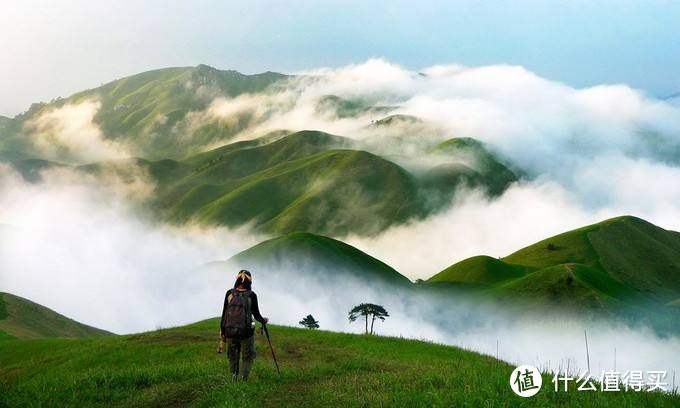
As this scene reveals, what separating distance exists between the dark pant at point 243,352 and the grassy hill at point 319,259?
159 metres

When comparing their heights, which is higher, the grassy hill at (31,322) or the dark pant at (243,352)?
the grassy hill at (31,322)

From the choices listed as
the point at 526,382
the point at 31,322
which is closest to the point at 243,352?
the point at 526,382

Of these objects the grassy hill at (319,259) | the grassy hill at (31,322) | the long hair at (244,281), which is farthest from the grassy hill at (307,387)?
the grassy hill at (319,259)

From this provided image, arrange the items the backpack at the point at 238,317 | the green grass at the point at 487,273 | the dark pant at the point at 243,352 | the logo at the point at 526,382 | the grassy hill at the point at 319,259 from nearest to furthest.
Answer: the logo at the point at 526,382 → the backpack at the point at 238,317 → the dark pant at the point at 243,352 → the grassy hill at the point at 319,259 → the green grass at the point at 487,273

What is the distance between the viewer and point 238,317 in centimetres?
1773

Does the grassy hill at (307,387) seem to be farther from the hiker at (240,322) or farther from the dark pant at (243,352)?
the hiker at (240,322)

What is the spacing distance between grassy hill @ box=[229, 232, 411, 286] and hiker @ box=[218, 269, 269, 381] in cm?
15909

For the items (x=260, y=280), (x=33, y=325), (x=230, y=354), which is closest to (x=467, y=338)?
(x=260, y=280)

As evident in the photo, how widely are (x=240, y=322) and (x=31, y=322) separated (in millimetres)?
68593

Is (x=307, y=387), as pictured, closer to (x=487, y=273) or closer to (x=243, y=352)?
(x=243, y=352)

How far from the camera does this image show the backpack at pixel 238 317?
1769 cm

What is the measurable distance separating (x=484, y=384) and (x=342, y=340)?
717 inches

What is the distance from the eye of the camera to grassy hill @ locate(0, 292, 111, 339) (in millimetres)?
68000

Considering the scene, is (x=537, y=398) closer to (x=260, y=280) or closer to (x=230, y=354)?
(x=230, y=354)
